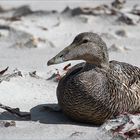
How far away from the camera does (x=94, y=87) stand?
618cm

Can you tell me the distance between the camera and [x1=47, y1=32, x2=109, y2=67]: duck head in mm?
6211

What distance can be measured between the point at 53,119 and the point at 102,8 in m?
5.06

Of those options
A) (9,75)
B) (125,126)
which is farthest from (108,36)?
(125,126)

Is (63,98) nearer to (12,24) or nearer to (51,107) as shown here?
(51,107)

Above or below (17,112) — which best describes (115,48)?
below

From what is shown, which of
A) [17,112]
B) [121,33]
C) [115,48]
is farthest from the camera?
[121,33]

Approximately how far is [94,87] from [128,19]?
4696 mm

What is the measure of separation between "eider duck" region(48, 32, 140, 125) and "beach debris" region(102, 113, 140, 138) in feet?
0.78

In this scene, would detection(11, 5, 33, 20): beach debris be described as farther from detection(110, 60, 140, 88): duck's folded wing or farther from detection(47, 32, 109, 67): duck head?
detection(47, 32, 109, 67): duck head

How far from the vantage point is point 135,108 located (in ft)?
20.6

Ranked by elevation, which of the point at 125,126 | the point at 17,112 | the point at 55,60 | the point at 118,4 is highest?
the point at 55,60

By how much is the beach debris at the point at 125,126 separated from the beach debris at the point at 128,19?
15.9 feet

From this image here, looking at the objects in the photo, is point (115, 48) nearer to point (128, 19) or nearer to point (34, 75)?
point (128, 19)

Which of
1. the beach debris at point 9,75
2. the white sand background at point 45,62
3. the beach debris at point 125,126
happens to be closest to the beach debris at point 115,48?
the white sand background at point 45,62
